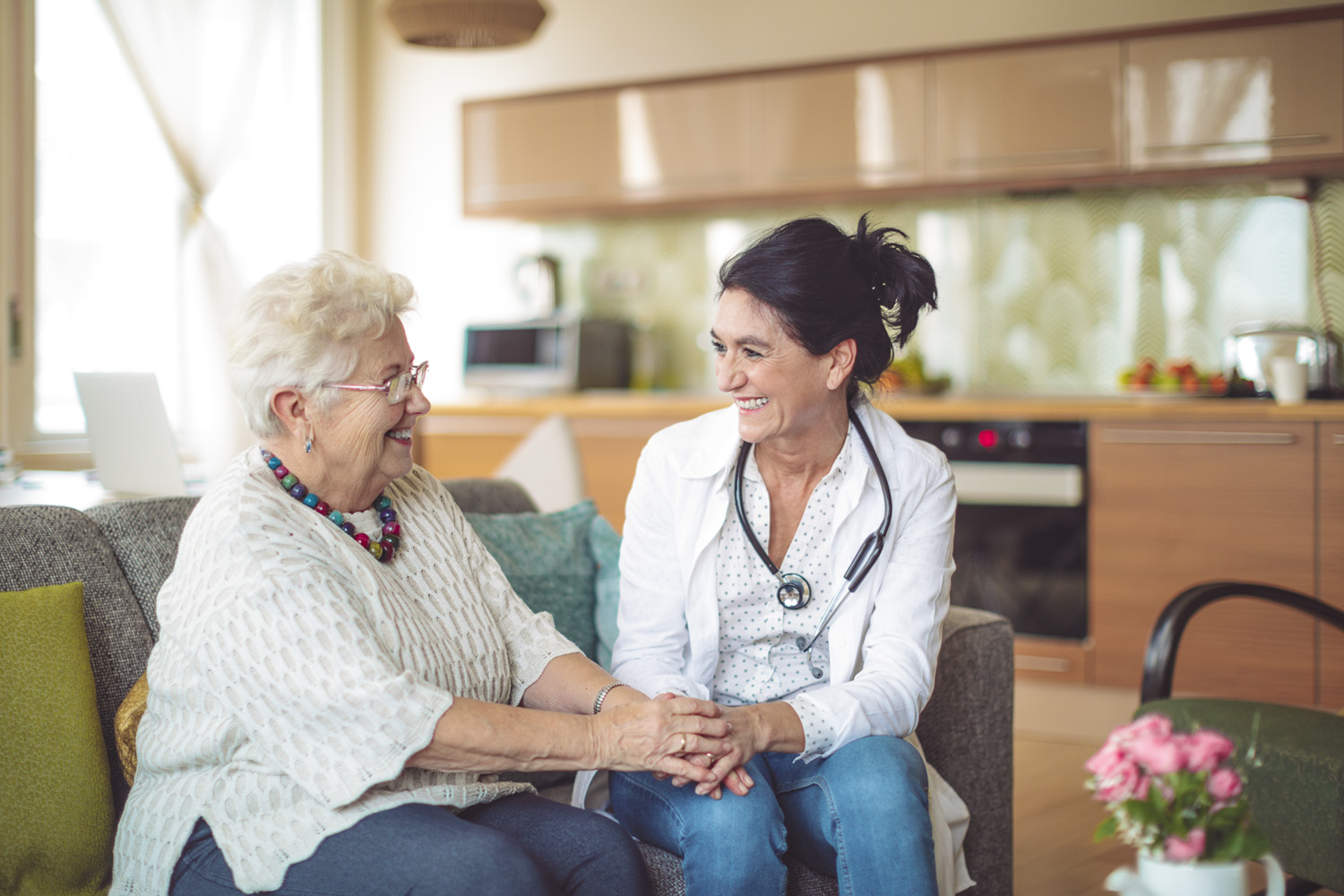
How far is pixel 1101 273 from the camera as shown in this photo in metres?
4.18

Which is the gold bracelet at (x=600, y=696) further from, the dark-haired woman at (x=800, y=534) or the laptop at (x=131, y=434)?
the laptop at (x=131, y=434)

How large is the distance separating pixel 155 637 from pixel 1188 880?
4.60 feet

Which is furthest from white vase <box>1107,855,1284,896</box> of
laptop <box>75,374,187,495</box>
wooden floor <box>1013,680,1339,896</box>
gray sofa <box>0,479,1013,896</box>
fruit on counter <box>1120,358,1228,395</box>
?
fruit on counter <box>1120,358,1228,395</box>

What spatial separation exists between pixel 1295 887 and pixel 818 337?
3.92 feet

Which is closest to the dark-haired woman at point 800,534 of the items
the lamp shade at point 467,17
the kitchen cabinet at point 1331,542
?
the lamp shade at point 467,17

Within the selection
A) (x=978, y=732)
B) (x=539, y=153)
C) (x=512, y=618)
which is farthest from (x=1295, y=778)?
(x=539, y=153)

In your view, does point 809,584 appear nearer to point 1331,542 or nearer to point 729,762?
point 729,762

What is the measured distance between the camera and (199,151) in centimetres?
435

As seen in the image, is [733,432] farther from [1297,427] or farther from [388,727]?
[1297,427]

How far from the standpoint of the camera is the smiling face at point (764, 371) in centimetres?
181

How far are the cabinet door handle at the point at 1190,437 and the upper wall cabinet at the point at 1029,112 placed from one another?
0.88m

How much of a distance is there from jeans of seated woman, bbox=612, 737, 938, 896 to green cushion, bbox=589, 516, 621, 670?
0.51 metres

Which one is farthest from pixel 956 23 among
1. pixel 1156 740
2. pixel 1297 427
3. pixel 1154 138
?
pixel 1156 740

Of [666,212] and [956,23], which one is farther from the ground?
[956,23]
